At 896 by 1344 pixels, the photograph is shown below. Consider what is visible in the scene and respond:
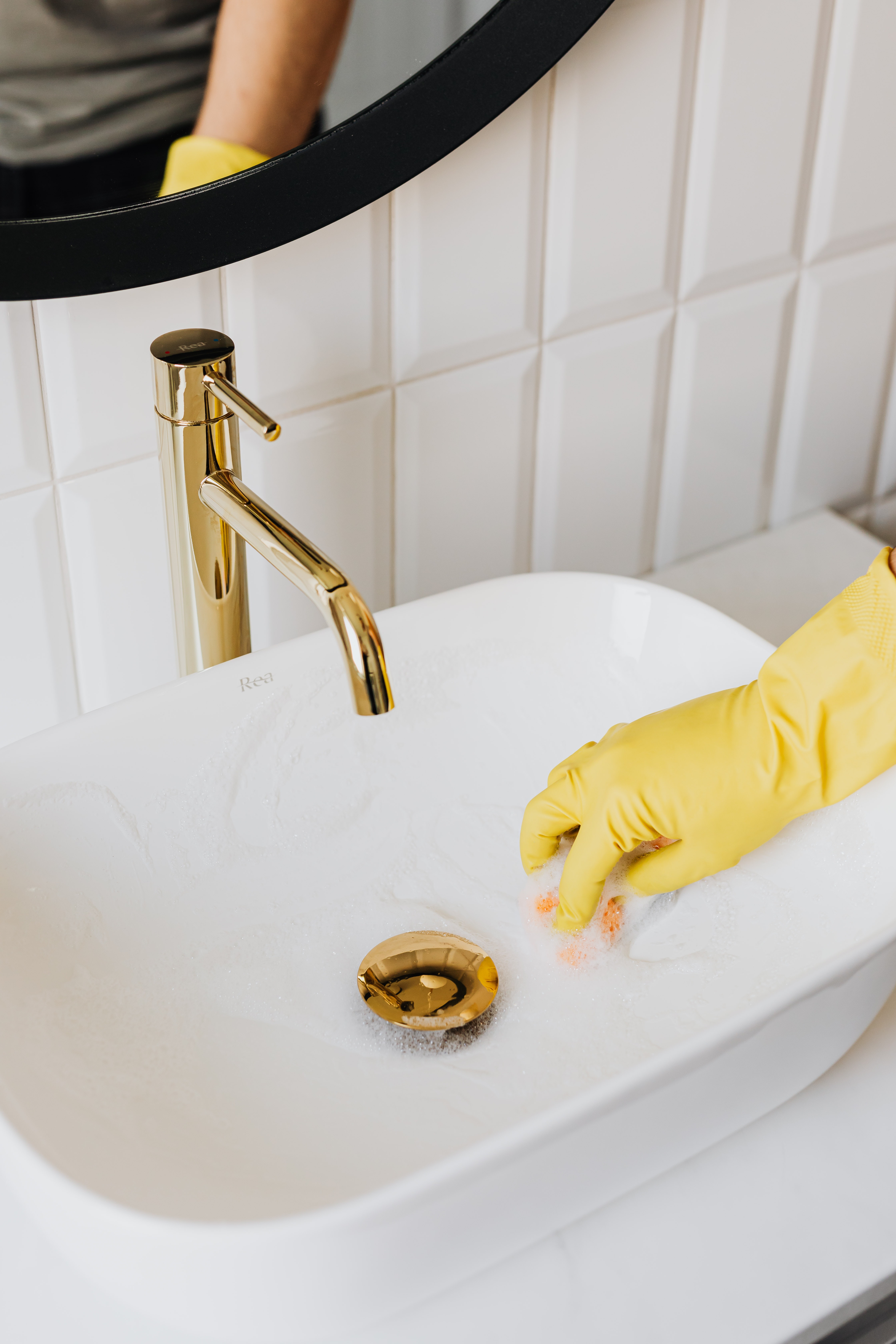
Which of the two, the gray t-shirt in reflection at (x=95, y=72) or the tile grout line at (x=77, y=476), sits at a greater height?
the gray t-shirt in reflection at (x=95, y=72)

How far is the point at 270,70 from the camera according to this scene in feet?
2.13

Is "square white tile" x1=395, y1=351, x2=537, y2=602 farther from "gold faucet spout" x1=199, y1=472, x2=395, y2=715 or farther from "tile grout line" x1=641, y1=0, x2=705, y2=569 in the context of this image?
"gold faucet spout" x1=199, y1=472, x2=395, y2=715

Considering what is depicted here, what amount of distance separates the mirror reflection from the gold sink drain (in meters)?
0.40

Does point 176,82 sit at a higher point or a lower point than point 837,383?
higher

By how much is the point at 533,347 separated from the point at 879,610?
33 centimetres

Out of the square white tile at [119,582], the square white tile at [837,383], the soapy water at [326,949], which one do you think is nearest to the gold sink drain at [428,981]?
the soapy water at [326,949]

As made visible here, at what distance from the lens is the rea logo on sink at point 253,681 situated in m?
0.67

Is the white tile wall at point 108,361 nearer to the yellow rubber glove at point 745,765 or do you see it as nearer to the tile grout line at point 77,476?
the tile grout line at point 77,476

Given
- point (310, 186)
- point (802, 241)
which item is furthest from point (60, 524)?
point (802, 241)

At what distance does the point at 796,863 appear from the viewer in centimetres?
65

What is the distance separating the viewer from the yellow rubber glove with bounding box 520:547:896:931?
62 centimetres

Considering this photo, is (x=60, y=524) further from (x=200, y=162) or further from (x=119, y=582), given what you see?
(x=200, y=162)

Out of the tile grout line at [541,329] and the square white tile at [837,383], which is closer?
the tile grout line at [541,329]

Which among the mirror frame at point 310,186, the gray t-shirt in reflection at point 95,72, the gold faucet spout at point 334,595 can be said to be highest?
the gray t-shirt in reflection at point 95,72
